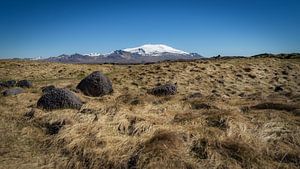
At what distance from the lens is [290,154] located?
19.8ft

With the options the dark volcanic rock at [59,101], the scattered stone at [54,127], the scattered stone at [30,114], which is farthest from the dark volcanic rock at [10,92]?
the scattered stone at [54,127]

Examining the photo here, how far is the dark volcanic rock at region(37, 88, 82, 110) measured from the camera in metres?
10.7

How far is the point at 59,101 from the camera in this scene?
1080 centimetres

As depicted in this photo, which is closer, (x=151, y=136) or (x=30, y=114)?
(x=151, y=136)

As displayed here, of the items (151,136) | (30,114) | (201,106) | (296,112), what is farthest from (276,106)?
(30,114)

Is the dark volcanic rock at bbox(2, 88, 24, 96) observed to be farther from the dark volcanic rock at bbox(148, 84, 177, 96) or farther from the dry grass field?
the dark volcanic rock at bbox(148, 84, 177, 96)

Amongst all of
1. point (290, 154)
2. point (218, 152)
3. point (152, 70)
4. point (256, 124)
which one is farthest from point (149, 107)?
point (152, 70)

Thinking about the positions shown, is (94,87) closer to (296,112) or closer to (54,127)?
(54,127)

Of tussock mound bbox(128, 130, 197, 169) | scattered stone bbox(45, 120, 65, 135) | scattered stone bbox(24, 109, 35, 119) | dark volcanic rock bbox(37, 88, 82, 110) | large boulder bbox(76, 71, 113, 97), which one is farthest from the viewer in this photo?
large boulder bbox(76, 71, 113, 97)

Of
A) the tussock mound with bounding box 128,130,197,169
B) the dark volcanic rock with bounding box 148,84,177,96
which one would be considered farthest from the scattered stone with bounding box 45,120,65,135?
the dark volcanic rock with bounding box 148,84,177,96

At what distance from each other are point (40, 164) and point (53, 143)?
1.05 metres

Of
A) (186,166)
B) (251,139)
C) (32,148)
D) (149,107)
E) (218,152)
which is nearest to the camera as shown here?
(186,166)

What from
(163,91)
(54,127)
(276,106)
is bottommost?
(163,91)

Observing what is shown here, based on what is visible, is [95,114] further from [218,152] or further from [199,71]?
[199,71]
